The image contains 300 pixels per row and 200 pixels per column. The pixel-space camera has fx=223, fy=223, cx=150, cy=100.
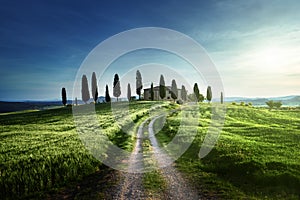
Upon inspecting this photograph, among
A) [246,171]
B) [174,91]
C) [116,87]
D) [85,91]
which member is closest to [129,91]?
[116,87]

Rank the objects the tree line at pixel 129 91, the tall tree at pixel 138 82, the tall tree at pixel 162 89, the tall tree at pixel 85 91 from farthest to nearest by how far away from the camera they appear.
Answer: the tall tree at pixel 138 82
the tall tree at pixel 162 89
the tree line at pixel 129 91
the tall tree at pixel 85 91

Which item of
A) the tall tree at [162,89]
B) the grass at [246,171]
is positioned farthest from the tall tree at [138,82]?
the grass at [246,171]

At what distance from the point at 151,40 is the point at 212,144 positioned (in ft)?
73.5

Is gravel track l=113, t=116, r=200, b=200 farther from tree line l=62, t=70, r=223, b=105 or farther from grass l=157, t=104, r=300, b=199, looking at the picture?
tree line l=62, t=70, r=223, b=105

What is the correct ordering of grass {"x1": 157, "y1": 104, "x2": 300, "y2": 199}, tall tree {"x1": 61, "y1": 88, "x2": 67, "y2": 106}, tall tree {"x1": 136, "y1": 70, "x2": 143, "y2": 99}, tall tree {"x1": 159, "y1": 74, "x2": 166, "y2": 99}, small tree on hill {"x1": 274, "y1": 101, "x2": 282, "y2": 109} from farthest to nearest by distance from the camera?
tall tree {"x1": 136, "y1": 70, "x2": 143, "y2": 99}
tall tree {"x1": 61, "y1": 88, "x2": 67, "y2": 106}
tall tree {"x1": 159, "y1": 74, "x2": 166, "y2": 99}
small tree on hill {"x1": 274, "y1": 101, "x2": 282, "y2": 109}
grass {"x1": 157, "y1": 104, "x2": 300, "y2": 199}

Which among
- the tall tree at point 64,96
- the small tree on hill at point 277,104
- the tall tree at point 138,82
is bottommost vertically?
the small tree on hill at point 277,104

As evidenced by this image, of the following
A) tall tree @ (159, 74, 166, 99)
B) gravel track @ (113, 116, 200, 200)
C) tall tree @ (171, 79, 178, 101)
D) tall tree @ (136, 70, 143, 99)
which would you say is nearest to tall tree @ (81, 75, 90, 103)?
tall tree @ (136, 70, 143, 99)

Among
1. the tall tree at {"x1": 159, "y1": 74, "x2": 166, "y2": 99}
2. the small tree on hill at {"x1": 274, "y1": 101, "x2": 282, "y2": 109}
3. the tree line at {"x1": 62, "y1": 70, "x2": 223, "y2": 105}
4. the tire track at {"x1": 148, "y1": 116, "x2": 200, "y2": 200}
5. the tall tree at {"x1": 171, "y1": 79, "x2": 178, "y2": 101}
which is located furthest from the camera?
the tall tree at {"x1": 171, "y1": 79, "x2": 178, "y2": 101}

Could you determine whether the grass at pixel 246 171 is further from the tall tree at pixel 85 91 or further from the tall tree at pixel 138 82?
the tall tree at pixel 138 82

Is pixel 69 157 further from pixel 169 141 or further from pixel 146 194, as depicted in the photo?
pixel 169 141

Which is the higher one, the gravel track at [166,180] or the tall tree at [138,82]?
the tall tree at [138,82]

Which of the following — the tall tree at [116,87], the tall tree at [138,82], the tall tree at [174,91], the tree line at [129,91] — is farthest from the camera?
the tall tree at [138,82]

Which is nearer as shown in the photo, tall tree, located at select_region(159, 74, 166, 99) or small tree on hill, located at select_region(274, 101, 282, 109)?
small tree on hill, located at select_region(274, 101, 282, 109)

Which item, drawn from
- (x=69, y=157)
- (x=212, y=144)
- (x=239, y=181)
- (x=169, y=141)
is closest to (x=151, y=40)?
→ (x=169, y=141)
